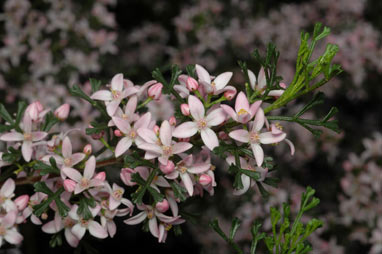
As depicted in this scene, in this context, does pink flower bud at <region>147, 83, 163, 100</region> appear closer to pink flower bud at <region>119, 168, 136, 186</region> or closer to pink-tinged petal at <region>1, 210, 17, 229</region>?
pink flower bud at <region>119, 168, 136, 186</region>

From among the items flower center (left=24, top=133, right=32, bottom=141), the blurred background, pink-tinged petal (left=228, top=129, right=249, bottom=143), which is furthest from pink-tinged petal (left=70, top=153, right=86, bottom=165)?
the blurred background

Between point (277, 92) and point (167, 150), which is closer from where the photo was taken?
point (167, 150)

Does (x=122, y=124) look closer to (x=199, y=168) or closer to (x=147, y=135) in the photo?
(x=147, y=135)

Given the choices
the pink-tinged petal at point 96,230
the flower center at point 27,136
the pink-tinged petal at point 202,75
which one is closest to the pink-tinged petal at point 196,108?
the pink-tinged petal at point 202,75

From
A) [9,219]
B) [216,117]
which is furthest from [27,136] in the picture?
[216,117]

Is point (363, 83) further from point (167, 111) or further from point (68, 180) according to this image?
point (68, 180)

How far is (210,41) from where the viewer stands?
4.06 m

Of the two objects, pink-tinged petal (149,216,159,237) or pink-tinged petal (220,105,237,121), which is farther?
pink-tinged petal (149,216,159,237)

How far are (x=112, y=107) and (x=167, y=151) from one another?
29 cm

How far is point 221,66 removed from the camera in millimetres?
4258

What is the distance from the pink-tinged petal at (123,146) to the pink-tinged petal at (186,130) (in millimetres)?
183

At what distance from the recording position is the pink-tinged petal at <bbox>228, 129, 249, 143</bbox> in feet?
5.33

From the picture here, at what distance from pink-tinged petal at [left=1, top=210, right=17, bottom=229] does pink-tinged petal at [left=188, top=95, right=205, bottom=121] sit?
755 mm

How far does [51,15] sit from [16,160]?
2.03 metres
